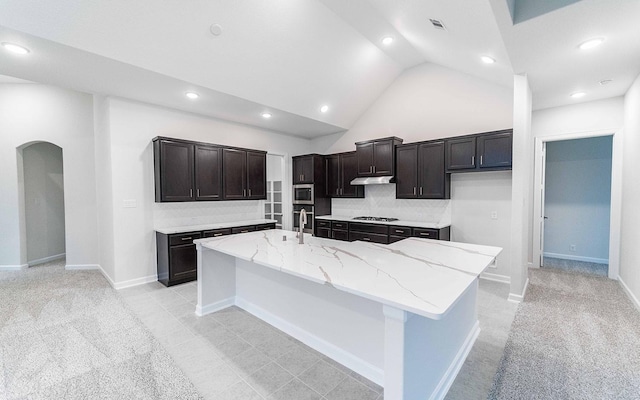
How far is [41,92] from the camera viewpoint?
5.05 m

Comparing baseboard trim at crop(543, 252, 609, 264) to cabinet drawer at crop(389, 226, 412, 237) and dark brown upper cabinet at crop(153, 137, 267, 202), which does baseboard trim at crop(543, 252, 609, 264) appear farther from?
dark brown upper cabinet at crop(153, 137, 267, 202)

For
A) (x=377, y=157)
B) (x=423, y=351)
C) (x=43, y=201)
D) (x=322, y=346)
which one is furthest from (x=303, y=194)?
(x=43, y=201)

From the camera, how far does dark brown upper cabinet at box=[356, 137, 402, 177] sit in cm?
521

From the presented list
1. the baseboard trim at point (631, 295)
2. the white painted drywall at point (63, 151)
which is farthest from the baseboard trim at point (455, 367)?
the white painted drywall at point (63, 151)

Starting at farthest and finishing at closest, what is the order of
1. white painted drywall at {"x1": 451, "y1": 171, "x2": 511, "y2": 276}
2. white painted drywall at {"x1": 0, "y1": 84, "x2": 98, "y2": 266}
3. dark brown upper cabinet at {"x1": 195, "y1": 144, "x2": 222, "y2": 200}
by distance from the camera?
1. white painted drywall at {"x1": 0, "y1": 84, "x2": 98, "y2": 266}
2. dark brown upper cabinet at {"x1": 195, "y1": 144, "x2": 222, "y2": 200}
3. white painted drywall at {"x1": 451, "y1": 171, "x2": 511, "y2": 276}

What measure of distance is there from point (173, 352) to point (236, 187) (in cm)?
313

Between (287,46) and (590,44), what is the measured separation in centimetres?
331

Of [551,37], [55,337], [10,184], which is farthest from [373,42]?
[10,184]

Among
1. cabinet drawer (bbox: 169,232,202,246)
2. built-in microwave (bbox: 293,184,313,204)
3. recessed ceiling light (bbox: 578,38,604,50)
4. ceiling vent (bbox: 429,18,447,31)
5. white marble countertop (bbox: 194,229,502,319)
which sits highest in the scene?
ceiling vent (bbox: 429,18,447,31)

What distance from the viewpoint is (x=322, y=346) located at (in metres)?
2.47

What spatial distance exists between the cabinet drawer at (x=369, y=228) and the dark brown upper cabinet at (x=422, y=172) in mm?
673

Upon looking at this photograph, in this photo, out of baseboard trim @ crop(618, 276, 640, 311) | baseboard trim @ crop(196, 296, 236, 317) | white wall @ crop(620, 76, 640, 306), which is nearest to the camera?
baseboard trim @ crop(196, 296, 236, 317)

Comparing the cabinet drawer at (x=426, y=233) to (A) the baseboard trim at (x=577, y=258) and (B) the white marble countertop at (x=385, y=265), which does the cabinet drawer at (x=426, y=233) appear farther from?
(A) the baseboard trim at (x=577, y=258)

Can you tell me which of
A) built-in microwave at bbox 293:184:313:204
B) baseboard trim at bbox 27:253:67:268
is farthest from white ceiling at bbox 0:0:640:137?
baseboard trim at bbox 27:253:67:268
